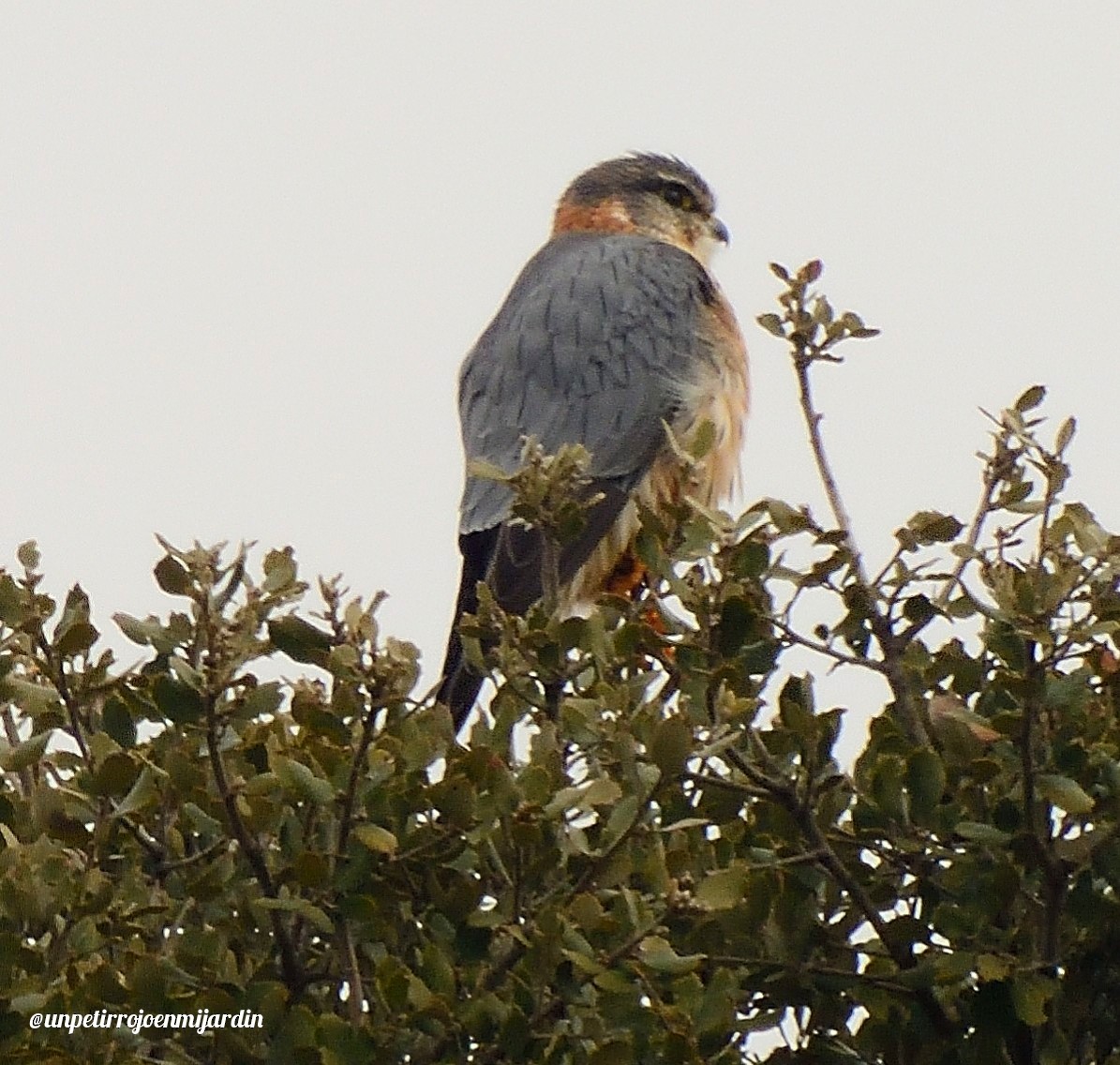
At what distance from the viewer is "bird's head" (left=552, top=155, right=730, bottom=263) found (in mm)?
5832

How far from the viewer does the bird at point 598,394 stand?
4230mm

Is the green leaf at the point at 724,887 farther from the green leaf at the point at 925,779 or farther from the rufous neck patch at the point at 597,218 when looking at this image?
the rufous neck patch at the point at 597,218

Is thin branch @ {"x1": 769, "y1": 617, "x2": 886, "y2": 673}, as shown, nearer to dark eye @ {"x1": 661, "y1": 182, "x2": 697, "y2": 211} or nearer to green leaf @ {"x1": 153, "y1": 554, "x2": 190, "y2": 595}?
green leaf @ {"x1": 153, "y1": 554, "x2": 190, "y2": 595}

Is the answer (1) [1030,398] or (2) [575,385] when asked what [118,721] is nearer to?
(1) [1030,398]

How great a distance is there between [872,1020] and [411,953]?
1.50ft

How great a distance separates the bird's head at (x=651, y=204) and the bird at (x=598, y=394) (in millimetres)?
501

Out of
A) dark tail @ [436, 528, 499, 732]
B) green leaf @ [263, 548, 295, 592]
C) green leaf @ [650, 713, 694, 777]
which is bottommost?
green leaf @ [650, 713, 694, 777]

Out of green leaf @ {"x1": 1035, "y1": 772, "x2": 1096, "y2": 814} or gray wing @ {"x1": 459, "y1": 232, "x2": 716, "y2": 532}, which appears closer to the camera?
green leaf @ {"x1": 1035, "y1": 772, "x2": 1096, "y2": 814}

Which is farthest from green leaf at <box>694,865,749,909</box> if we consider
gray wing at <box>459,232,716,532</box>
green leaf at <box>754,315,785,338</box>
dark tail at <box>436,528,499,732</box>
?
gray wing at <box>459,232,716,532</box>

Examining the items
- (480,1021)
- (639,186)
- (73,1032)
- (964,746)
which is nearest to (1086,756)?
(964,746)

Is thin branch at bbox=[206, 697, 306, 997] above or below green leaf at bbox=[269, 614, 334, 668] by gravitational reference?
below

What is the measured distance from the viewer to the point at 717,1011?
182cm

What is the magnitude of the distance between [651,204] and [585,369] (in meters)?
1.46

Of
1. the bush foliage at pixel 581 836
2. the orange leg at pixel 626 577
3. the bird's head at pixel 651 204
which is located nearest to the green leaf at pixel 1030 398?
the bush foliage at pixel 581 836
